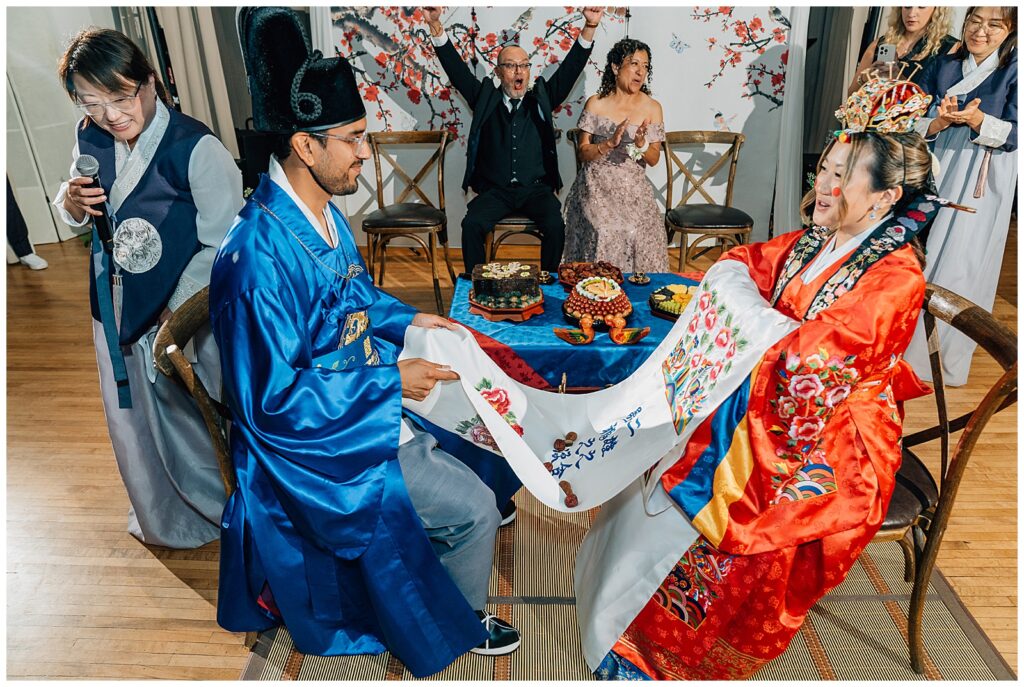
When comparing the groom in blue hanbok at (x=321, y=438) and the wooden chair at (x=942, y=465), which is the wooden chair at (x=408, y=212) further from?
the wooden chair at (x=942, y=465)

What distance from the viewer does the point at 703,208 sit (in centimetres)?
417

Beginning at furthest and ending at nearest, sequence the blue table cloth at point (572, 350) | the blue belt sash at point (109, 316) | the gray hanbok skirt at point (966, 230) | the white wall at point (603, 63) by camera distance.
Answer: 1. the white wall at point (603, 63)
2. the gray hanbok skirt at point (966, 230)
3. the blue table cloth at point (572, 350)
4. the blue belt sash at point (109, 316)

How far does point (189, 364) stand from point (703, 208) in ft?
→ 10.8

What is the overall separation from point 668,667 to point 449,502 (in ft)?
2.45

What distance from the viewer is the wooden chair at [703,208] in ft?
13.1

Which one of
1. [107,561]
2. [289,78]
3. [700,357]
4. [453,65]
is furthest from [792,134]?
[107,561]

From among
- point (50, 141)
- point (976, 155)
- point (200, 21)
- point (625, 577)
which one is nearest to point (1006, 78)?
point (976, 155)

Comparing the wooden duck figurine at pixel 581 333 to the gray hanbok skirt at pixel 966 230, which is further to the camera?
the gray hanbok skirt at pixel 966 230

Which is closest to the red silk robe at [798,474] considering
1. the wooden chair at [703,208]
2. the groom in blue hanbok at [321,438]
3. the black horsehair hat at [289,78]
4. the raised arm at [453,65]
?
the groom in blue hanbok at [321,438]

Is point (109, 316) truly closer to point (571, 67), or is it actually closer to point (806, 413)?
point (806, 413)

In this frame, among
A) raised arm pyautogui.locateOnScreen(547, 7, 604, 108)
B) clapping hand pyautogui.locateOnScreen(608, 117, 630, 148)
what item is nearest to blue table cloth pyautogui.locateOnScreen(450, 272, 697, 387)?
clapping hand pyautogui.locateOnScreen(608, 117, 630, 148)

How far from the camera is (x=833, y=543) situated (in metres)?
1.64

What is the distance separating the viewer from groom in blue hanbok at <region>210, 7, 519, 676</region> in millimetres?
1578

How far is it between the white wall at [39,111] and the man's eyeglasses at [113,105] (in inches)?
158
